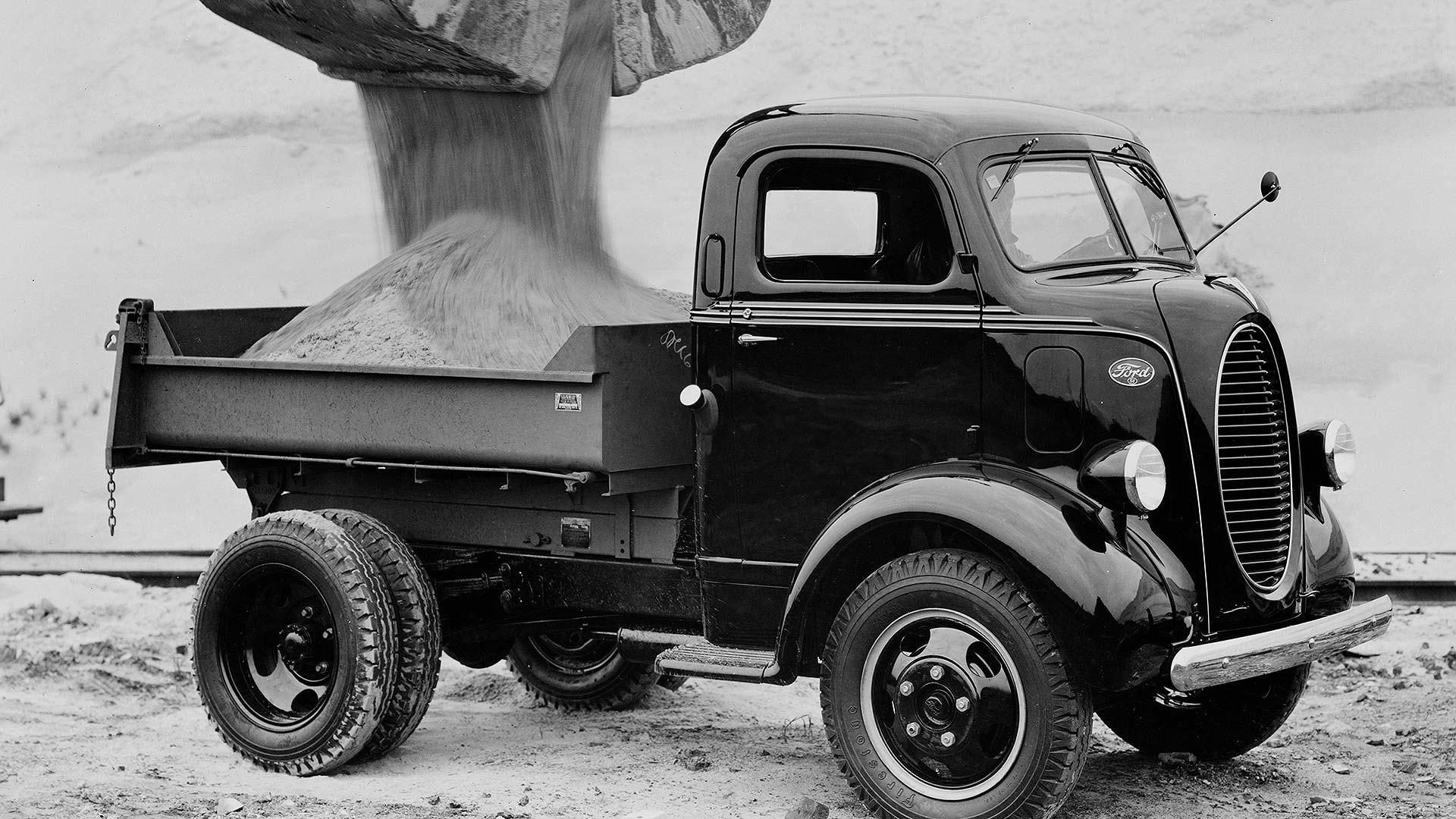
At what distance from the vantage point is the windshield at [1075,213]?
5.68m

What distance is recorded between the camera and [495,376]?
6.04 meters

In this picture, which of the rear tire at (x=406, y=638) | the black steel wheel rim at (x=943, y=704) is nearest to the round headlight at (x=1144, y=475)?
the black steel wheel rim at (x=943, y=704)

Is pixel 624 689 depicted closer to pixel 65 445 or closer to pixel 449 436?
pixel 449 436

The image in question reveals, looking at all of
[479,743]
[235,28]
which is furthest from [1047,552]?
[235,28]

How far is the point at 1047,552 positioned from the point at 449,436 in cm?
219

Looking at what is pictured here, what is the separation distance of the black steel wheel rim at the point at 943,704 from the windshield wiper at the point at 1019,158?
1382mm

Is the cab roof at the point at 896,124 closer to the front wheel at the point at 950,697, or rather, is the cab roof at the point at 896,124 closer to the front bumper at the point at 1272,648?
the front wheel at the point at 950,697

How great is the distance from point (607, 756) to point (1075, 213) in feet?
8.42

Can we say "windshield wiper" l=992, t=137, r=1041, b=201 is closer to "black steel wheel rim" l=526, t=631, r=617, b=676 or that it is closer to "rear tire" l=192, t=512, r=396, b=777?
"rear tire" l=192, t=512, r=396, b=777

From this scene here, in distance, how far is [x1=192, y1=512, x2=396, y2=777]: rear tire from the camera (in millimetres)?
6156

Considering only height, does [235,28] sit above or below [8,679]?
above

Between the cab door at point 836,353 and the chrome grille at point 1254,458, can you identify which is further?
the cab door at point 836,353

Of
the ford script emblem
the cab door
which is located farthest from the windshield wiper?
the ford script emblem

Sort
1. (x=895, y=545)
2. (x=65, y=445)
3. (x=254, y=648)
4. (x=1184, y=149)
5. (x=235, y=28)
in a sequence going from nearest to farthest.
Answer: (x=895, y=545)
(x=254, y=648)
(x=65, y=445)
(x=1184, y=149)
(x=235, y=28)
